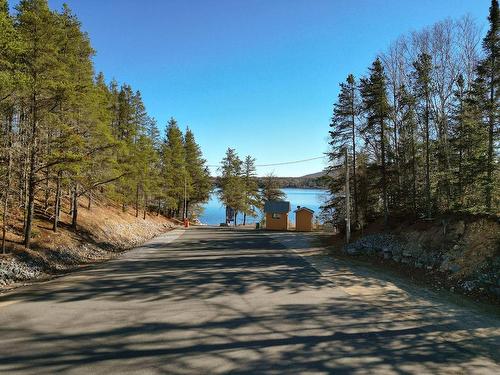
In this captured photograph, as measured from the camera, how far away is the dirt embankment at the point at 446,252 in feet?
39.1

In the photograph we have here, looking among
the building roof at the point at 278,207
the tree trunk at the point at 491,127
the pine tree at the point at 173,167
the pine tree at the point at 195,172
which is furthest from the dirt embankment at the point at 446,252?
the pine tree at the point at 195,172

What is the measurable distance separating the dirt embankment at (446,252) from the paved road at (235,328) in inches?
76.2

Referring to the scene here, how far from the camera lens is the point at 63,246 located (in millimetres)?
18531

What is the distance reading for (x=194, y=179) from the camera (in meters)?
60.5

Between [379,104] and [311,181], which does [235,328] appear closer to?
[379,104]

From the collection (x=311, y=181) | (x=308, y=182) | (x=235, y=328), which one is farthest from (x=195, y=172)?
(x=235, y=328)

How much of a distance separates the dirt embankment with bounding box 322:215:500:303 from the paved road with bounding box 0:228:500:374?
76.2 inches

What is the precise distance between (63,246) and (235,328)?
14.0m

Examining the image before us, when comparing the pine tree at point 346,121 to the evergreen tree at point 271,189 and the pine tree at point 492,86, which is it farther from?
the evergreen tree at point 271,189

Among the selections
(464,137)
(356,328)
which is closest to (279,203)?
(464,137)

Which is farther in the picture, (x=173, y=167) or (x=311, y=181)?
(x=173, y=167)

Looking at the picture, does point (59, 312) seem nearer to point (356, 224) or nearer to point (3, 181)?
point (3, 181)

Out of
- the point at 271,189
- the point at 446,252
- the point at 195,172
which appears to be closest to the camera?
the point at 446,252

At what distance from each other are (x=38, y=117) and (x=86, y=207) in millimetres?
14957
